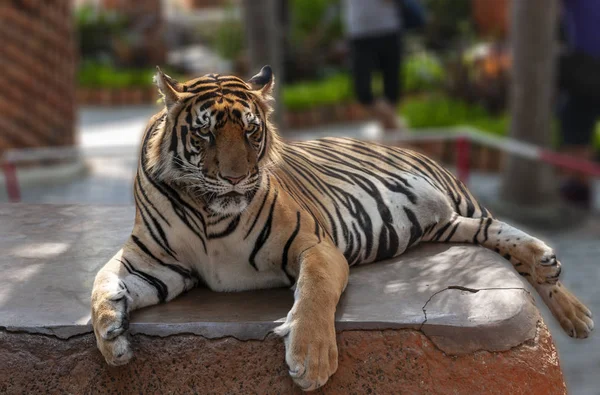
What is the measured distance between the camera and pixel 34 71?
9.24 metres

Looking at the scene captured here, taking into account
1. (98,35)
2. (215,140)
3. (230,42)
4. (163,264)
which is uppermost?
(98,35)

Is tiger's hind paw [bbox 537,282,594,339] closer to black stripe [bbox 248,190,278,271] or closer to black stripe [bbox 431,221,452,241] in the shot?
black stripe [bbox 431,221,452,241]

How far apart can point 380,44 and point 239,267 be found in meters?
6.42

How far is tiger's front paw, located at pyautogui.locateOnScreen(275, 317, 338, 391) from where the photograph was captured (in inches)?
109

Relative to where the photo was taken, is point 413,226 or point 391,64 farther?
point 391,64

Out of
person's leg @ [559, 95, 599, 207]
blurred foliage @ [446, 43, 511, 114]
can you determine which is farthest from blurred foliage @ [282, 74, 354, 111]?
person's leg @ [559, 95, 599, 207]

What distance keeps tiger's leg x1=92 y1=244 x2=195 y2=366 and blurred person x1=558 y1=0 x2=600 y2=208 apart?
19.9ft

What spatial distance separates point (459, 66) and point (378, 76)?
318 centimetres

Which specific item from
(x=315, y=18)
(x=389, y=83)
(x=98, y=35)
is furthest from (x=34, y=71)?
(x=98, y=35)

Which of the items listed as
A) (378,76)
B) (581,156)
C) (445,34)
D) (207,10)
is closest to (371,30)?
(581,156)

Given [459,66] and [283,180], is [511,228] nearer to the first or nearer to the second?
[283,180]

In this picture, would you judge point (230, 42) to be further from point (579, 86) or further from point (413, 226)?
point (413, 226)

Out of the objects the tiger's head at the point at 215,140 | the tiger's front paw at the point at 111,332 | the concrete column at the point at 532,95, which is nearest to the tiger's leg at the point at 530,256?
the tiger's head at the point at 215,140

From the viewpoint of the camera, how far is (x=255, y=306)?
3.15 meters
